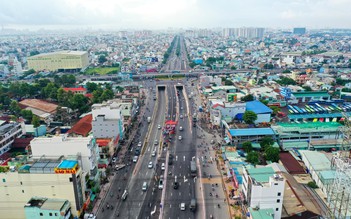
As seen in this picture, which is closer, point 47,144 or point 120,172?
point 47,144

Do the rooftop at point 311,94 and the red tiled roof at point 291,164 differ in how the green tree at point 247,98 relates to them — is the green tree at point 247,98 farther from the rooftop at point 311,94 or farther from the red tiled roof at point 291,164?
the red tiled roof at point 291,164

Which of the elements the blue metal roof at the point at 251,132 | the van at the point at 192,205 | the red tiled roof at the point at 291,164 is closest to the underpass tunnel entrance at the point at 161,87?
the blue metal roof at the point at 251,132

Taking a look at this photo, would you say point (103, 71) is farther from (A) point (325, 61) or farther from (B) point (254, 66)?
(A) point (325, 61)

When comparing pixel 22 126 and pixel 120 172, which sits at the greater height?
pixel 22 126

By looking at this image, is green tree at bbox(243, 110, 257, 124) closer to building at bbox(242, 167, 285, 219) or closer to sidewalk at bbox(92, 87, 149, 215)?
sidewalk at bbox(92, 87, 149, 215)

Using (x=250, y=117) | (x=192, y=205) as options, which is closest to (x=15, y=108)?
(x=192, y=205)

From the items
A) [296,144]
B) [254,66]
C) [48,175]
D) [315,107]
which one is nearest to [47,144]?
[48,175]

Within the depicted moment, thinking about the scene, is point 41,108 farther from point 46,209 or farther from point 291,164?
point 291,164
